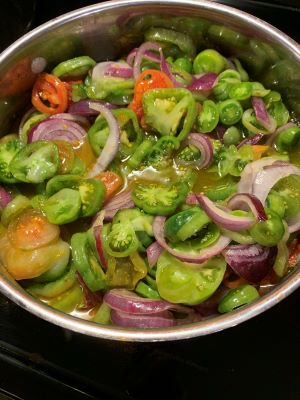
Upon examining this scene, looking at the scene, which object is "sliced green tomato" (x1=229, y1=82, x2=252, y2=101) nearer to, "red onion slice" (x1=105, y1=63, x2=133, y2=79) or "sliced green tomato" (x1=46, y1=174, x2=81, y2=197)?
"red onion slice" (x1=105, y1=63, x2=133, y2=79)

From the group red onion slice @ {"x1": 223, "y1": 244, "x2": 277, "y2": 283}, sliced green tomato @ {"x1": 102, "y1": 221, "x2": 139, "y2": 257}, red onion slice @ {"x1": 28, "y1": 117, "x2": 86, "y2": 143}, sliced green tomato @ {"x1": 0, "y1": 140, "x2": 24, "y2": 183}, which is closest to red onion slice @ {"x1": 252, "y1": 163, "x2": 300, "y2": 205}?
red onion slice @ {"x1": 223, "y1": 244, "x2": 277, "y2": 283}

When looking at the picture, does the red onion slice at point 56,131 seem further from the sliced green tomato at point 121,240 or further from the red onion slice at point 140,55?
the sliced green tomato at point 121,240

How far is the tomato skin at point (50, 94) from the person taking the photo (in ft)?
5.10

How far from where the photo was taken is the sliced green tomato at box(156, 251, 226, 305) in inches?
47.3

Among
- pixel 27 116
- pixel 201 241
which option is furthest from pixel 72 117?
pixel 201 241

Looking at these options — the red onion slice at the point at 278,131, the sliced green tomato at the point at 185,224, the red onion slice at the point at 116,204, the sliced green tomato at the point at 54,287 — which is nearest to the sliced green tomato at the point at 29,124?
the red onion slice at the point at 116,204

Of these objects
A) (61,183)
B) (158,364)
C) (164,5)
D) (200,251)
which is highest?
(164,5)

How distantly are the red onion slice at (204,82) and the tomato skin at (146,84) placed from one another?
0.07 metres

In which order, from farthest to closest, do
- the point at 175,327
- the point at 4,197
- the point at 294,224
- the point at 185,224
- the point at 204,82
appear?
1. the point at 204,82
2. the point at 4,197
3. the point at 294,224
4. the point at 185,224
5. the point at 175,327

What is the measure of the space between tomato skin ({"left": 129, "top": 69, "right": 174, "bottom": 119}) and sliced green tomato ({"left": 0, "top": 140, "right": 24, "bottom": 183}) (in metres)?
0.35

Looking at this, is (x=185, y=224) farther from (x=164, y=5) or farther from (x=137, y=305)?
(x=164, y=5)

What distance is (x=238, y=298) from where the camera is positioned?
121 centimetres

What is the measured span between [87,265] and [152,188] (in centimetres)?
27

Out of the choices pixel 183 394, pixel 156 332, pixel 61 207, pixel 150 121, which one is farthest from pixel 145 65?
pixel 183 394
